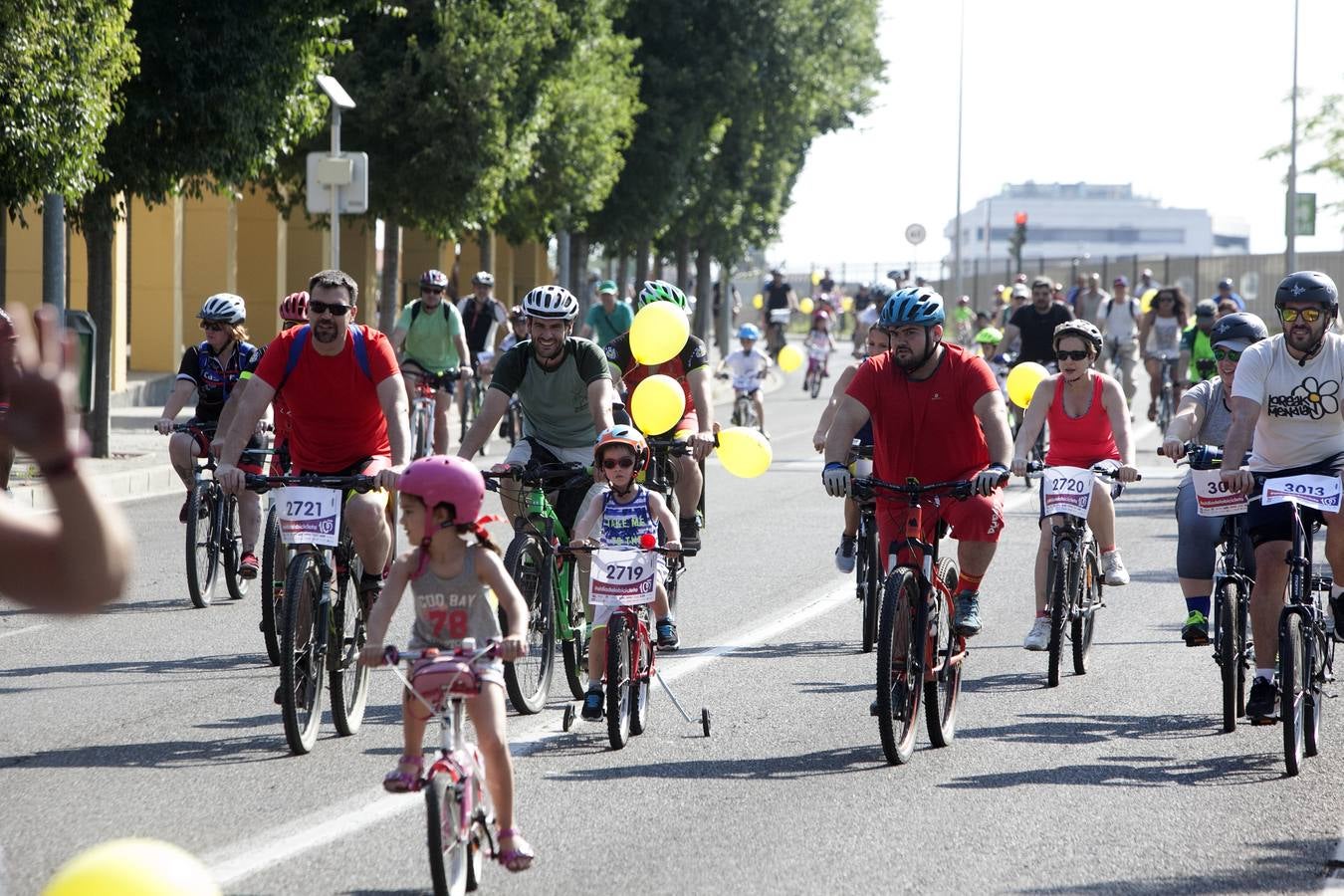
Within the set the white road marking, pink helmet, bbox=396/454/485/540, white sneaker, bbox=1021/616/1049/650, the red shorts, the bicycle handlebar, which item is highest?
pink helmet, bbox=396/454/485/540

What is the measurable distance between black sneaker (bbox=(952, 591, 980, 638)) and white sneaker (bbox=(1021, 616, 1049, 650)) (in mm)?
1150

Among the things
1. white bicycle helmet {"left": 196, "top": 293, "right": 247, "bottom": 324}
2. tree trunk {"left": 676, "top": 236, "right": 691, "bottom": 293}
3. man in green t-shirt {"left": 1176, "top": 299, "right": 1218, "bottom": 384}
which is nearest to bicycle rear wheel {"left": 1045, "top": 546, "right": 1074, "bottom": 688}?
white bicycle helmet {"left": 196, "top": 293, "right": 247, "bottom": 324}

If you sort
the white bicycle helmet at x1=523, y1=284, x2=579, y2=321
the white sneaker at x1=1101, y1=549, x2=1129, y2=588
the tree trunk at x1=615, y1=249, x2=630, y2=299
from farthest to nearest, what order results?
the tree trunk at x1=615, y1=249, x2=630, y2=299
the white sneaker at x1=1101, y1=549, x2=1129, y2=588
the white bicycle helmet at x1=523, y1=284, x2=579, y2=321

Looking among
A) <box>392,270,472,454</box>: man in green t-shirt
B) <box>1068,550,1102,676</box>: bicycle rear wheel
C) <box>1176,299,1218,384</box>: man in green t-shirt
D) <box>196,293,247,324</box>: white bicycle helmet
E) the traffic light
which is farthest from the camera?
the traffic light

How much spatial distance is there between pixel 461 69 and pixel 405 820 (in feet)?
68.5

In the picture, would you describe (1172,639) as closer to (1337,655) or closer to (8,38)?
(1337,655)

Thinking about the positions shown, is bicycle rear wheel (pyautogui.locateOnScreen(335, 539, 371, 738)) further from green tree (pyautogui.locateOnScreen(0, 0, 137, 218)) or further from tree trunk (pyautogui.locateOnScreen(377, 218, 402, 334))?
tree trunk (pyautogui.locateOnScreen(377, 218, 402, 334))

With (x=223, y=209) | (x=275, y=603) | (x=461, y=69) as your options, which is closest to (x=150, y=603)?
(x=275, y=603)

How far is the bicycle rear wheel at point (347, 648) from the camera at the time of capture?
26.2 ft

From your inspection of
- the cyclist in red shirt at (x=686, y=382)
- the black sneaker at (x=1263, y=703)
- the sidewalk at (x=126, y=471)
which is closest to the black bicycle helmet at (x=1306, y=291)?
the black sneaker at (x=1263, y=703)

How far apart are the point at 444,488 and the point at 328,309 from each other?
2.64 m

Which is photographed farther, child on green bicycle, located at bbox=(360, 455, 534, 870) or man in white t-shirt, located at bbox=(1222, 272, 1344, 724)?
man in white t-shirt, located at bbox=(1222, 272, 1344, 724)

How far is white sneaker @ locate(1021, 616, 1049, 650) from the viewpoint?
9609 mm

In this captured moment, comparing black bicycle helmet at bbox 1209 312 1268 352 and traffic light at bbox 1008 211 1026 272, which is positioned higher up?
traffic light at bbox 1008 211 1026 272
